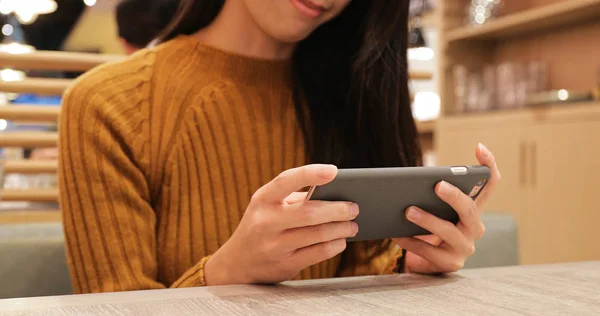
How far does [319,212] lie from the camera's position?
70 cm

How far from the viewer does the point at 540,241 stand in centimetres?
261

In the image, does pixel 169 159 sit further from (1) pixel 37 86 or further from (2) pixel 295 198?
(1) pixel 37 86

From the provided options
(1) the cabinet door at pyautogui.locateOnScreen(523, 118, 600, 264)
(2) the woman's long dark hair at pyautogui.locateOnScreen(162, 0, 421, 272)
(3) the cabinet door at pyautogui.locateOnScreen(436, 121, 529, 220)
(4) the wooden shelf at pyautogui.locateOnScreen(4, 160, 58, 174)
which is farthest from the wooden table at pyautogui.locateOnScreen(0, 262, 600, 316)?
(3) the cabinet door at pyautogui.locateOnScreen(436, 121, 529, 220)

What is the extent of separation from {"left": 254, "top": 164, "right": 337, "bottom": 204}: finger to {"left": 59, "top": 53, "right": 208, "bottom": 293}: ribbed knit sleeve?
0.26m

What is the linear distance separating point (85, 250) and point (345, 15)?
0.65 metres

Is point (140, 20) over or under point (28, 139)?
over

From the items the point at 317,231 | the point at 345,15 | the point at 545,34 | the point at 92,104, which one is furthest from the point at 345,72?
the point at 545,34

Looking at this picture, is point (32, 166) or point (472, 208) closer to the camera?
point (472, 208)

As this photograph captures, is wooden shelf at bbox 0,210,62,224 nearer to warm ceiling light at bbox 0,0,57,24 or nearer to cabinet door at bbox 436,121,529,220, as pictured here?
warm ceiling light at bbox 0,0,57,24

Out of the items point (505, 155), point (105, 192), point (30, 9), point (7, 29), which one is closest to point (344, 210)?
point (105, 192)

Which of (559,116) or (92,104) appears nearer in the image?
(92,104)

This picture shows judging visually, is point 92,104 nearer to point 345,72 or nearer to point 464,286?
point 345,72

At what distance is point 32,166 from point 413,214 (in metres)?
1.09

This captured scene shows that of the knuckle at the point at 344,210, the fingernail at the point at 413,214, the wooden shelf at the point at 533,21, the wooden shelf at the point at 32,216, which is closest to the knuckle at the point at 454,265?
the fingernail at the point at 413,214
